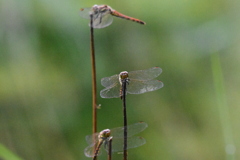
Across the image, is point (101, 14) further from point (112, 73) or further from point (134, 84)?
point (112, 73)

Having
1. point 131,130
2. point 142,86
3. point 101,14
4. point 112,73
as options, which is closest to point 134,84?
point 142,86

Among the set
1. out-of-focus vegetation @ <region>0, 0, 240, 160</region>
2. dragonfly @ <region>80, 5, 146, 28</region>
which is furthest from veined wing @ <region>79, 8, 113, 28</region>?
out-of-focus vegetation @ <region>0, 0, 240, 160</region>

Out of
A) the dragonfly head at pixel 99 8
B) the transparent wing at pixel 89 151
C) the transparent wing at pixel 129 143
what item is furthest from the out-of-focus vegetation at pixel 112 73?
the dragonfly head at pixel 99 8

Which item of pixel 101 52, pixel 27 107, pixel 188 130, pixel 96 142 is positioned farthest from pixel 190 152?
pixel 96 142

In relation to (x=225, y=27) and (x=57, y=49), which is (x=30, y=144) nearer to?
(x=57, y=49)

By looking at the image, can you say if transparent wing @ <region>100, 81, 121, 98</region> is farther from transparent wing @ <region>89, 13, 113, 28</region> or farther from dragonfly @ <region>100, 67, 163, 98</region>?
transparent wing @ <region>89, 13, 113, 28</region>

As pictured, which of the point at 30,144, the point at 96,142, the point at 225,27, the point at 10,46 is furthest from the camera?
the point at 225,27
